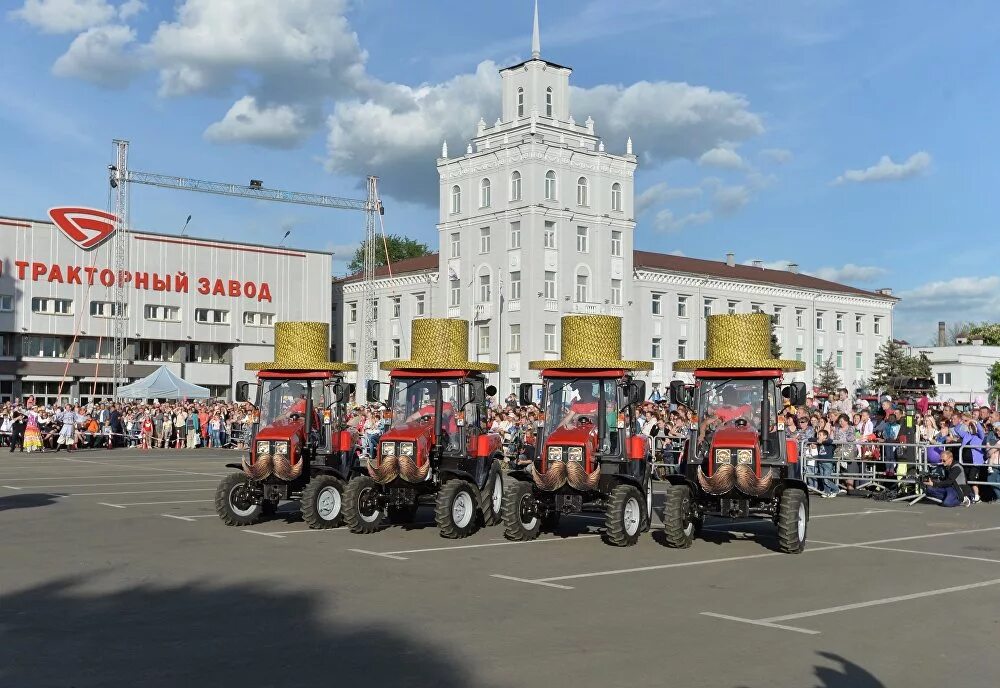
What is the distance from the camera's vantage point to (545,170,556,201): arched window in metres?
65.0

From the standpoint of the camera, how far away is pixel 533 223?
64125mm

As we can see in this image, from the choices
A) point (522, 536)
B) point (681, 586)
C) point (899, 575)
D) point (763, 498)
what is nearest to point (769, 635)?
point (681, 586)

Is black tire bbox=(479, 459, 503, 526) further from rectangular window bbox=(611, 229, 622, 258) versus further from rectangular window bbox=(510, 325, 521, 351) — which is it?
rectangular window bbox=(611, 229, 622, 258)

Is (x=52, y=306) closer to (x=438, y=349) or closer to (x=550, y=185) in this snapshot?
(x=550, y=185)

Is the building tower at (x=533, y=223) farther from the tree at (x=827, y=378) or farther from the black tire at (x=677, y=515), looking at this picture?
the black tire at (x=677, y=515)

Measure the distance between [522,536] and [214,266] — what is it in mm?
58067

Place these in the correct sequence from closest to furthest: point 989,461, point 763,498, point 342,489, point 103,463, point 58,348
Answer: point 763,498 → point 342,489 → point 989,461 → point 103,463 → point 58,348

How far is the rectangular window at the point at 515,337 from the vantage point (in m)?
64.4

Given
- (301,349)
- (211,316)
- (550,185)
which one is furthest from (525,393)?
(211,316)

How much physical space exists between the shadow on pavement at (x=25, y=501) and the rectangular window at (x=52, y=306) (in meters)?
44.8

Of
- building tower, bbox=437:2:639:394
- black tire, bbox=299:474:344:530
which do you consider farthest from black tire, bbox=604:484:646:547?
building tower, bbox=437:2:639:394

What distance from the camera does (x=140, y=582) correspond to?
11.6 metres

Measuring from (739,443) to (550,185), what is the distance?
169ft

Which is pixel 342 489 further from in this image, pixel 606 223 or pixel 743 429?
pixel 606 223
